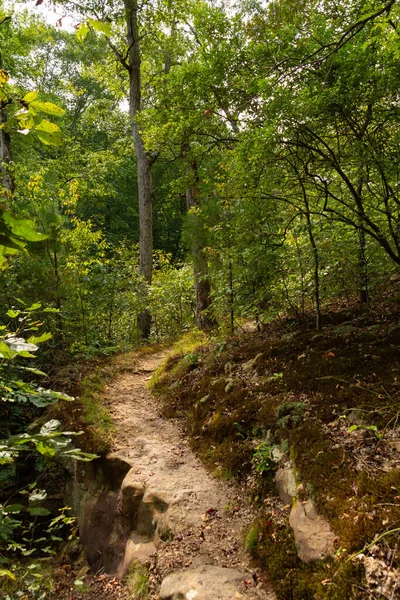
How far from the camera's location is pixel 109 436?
15.6 ft

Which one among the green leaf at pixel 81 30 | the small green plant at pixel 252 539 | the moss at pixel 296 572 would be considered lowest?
the small green plant at pixel 252 539

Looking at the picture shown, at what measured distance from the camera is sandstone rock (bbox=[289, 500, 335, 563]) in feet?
7.30

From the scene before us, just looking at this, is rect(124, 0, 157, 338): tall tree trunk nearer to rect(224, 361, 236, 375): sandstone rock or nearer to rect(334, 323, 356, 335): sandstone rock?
rect(224, 361, 236, 375): sandstone rock

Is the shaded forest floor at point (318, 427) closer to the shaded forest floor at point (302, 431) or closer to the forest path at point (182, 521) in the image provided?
the shaded forest floor at point (302, 431)

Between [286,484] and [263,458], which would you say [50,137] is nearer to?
[286,484]

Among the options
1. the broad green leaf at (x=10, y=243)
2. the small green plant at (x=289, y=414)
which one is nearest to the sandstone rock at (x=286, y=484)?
the small green plant at (x=289, y=414)

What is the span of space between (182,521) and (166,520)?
172mm

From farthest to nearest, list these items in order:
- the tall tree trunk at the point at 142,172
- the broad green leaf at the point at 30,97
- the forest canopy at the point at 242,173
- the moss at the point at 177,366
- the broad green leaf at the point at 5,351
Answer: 1. the tall tree trunk at the point at 142,172
2. the moss at the point at 177,366
3. the forest canopy at the point at 242,173
4. the broad green leaf at the point at 5,351
5. the broad green leaf at the point at 30,97

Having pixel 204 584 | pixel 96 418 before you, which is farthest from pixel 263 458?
pixel 96 418

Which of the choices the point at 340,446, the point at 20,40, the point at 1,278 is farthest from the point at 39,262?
the point at 20,40

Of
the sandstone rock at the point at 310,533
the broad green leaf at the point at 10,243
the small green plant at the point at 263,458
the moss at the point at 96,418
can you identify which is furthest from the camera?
the moss at the point at 96,418

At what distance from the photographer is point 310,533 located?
237 cm

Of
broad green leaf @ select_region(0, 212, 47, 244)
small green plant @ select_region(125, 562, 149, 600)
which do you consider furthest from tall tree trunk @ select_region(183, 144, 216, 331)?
broad green leaf @ select_region(0, 212, 47, 244)

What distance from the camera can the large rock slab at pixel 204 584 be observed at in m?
2.31
